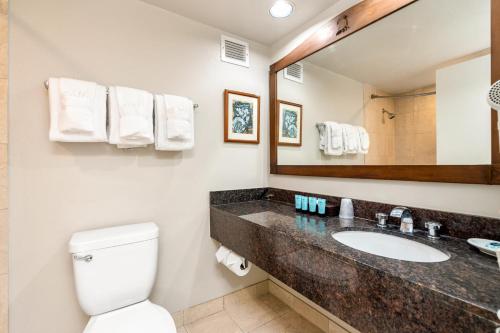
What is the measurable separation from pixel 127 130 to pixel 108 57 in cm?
50

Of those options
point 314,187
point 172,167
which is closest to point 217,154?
point 172,167

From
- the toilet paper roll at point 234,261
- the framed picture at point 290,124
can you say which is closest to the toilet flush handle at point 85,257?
the toilet paper roll at point 234,261

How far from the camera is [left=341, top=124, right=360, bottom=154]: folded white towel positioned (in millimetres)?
1428

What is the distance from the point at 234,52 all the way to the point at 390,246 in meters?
1.72

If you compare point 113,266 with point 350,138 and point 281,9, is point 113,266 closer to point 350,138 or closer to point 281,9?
point 350,138

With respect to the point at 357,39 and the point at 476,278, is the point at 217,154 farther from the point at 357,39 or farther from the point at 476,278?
the point at 476,278

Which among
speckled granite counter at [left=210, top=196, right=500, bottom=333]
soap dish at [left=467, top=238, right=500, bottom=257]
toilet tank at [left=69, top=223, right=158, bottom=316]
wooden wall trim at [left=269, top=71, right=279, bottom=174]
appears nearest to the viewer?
speckled granite counter at [left=210, top=196, right=500, bottom=333]

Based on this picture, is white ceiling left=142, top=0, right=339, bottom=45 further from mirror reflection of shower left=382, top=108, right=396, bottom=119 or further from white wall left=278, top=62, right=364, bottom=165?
mirror reflection of shower left=382, top=108, right=396, bottom=119

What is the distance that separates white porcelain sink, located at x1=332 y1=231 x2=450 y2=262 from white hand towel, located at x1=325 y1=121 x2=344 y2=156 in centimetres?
58

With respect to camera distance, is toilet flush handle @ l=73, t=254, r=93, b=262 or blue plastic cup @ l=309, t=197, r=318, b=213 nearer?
toilet flush handle @ l=73, t=254, r=93, b=262

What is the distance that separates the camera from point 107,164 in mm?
1359

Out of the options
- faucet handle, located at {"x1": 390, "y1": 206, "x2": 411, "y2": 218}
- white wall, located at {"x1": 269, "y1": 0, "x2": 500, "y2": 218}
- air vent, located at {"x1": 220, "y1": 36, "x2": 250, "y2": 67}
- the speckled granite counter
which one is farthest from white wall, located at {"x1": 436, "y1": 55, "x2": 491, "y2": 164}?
air vent, located at {"x1": 220, "y1": 36, "x2": 250, "y2": 67}

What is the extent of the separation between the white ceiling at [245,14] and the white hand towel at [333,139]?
31.2 inches

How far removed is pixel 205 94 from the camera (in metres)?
1.70
